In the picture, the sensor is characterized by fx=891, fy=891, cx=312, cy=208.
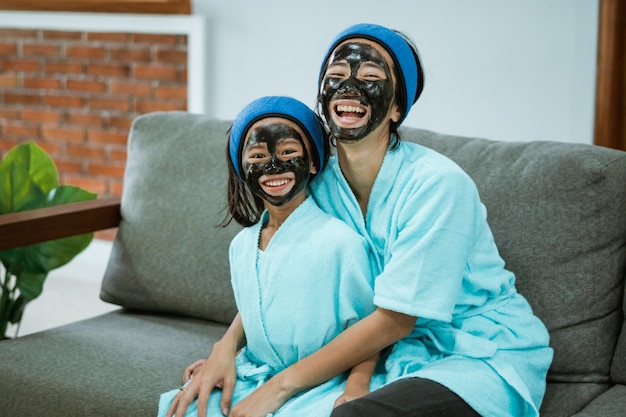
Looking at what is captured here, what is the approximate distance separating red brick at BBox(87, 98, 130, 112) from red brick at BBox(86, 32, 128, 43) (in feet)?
0.84

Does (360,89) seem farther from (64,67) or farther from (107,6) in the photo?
(64,67)

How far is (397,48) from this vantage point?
5.21 feet

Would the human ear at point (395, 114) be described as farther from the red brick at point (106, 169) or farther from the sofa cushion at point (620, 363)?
the red brick at point (106, 169)

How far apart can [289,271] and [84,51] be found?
2.61 metres

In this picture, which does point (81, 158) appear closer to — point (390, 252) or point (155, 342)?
point (155, 342)

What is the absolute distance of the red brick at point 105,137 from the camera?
393 cm

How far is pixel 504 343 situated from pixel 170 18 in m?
2.33

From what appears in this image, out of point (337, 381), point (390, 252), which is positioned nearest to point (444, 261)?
point (390, 252)

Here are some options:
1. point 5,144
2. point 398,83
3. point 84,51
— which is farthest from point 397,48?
point 5,144

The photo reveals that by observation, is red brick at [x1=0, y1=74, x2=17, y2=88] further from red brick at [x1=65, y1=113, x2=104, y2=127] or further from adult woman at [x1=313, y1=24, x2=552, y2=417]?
adult woman at [x1=313, y1=24, x2=552, y2=417]

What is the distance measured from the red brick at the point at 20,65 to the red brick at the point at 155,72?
22.8 inches

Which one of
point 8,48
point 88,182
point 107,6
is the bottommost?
point 88,182

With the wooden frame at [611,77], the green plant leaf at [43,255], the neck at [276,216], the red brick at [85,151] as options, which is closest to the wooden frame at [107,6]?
the red brick at [85,151]

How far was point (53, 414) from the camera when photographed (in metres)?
1.84
